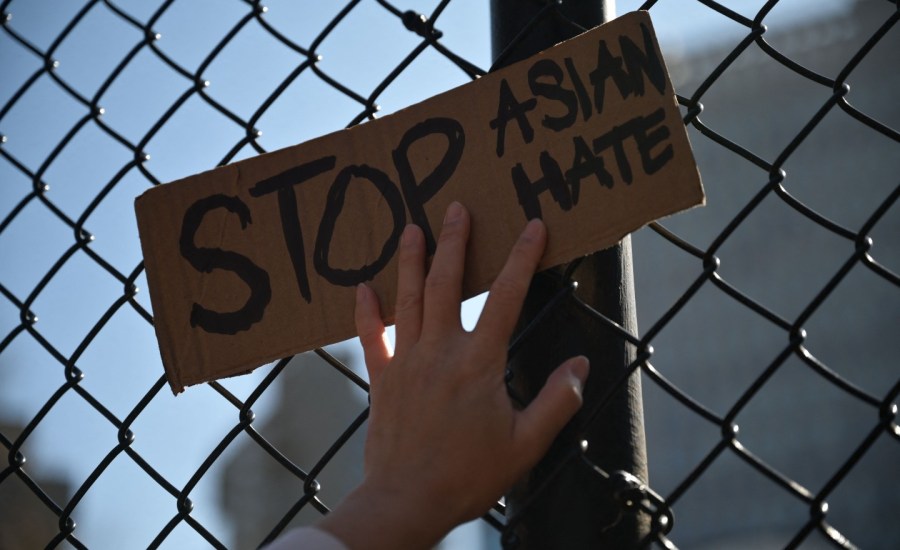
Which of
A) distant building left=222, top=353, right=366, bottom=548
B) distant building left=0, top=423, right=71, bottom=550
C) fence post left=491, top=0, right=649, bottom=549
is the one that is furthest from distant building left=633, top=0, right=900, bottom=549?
fence post left=491, top=0, right=649, bottom=549

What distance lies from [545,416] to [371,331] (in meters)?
0.24

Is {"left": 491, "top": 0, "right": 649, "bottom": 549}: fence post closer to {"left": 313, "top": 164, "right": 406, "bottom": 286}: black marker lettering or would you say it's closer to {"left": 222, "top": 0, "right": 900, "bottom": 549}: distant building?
{"left": 313, "top": 164, "right": 406, "bottom": 286}: black marker lettering

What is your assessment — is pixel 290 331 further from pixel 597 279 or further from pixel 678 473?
pixel 678 473

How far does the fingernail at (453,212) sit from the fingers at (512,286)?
75mm

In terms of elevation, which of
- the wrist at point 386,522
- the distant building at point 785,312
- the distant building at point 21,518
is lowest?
the distant building at point 21,518

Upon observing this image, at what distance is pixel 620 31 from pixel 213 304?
1.91 feet

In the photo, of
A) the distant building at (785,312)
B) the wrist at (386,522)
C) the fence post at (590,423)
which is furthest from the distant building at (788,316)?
the wrist at (386,522)

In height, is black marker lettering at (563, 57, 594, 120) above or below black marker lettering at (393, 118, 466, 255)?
above

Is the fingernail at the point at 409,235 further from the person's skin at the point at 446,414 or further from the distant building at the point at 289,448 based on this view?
the distant building at the point at 289,448

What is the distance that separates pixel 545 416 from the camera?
89 centimetres

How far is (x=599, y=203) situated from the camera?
3.18 feet

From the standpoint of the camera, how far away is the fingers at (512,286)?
92cm

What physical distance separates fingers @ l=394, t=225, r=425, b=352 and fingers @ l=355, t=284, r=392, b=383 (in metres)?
0.03

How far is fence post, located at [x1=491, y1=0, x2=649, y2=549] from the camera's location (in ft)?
3.19
